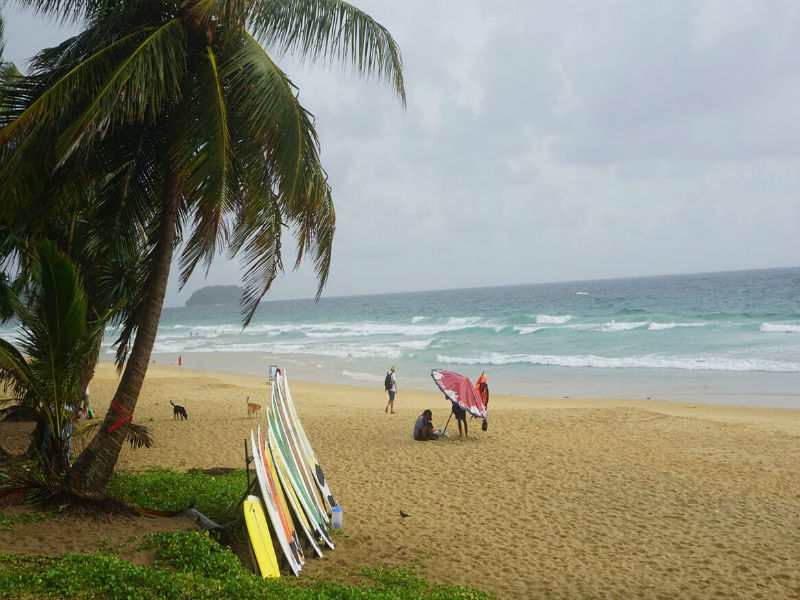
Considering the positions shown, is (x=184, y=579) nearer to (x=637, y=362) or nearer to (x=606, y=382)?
(x=606, y=382)

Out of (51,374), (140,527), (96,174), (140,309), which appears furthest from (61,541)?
(96,174)

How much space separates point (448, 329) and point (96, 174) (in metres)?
39.5

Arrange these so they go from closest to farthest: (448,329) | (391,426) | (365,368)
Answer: (391,426) < (365,368) < (448,329)

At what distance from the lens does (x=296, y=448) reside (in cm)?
648

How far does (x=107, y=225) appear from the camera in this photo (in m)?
6.20

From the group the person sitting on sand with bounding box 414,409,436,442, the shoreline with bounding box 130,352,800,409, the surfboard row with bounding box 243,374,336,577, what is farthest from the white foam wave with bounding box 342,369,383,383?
the surfboard row with bounding box 243,374,336,577

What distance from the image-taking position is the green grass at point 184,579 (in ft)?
11.3

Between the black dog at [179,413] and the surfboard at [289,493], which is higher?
the surfboard at [289,493]

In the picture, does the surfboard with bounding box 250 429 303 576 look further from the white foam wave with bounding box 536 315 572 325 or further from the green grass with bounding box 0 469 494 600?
the white foam wave with bounding box 536 315 572 325

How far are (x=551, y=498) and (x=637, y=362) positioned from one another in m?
18.7

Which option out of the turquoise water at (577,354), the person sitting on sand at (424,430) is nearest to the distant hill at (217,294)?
the turquoise water at (577,354)

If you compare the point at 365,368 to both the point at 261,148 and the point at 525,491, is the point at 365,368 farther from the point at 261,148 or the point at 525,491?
the point at 261,148

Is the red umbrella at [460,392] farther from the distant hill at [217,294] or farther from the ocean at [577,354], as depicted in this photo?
the distant hill at [217,294]

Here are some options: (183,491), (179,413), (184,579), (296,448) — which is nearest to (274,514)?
(184,579)
